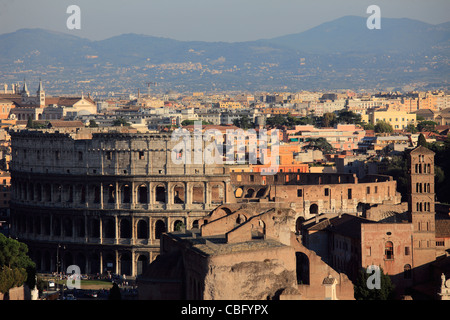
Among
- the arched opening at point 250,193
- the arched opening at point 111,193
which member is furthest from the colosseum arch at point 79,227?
the arched opening at point 250,193

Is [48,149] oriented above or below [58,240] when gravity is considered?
above

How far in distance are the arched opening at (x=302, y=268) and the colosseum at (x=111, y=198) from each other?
19.8 meters

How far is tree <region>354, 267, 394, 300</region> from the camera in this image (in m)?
69.9

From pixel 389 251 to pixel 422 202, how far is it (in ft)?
17.4

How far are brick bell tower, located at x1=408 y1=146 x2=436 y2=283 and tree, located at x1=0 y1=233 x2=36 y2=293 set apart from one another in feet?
80.8

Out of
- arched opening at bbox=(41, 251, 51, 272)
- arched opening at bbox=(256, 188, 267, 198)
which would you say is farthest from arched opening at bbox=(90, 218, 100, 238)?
arched opening at bbox=(256, 188, 267, 198)

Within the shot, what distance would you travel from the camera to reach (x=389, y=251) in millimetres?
78875

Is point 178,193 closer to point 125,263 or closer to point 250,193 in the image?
point 250,193

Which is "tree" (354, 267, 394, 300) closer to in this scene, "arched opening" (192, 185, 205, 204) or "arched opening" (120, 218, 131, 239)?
"arched opening" (192, 185, 205, 204)
